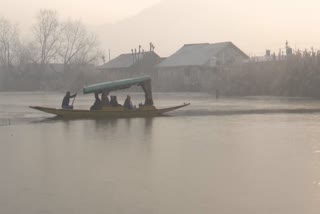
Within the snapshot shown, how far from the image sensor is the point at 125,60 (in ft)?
317

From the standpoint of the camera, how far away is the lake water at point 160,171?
9305mm

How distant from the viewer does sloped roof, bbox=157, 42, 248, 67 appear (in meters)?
80.7

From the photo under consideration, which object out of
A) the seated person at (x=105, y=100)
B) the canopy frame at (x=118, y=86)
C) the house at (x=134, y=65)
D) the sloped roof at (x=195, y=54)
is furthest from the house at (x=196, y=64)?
the seated person at (x=105, y=100)

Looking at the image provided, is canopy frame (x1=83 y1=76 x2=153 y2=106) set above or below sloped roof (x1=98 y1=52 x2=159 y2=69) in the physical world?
below

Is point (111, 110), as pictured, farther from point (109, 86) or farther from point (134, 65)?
point (134, 65)

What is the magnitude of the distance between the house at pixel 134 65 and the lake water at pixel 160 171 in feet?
223

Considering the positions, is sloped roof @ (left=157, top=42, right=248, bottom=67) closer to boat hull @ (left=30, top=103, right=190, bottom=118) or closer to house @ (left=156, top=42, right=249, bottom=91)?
house @ (left=156, top=42, right=249, bottom=91)

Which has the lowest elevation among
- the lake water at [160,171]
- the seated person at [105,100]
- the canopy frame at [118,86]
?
the lake water at [160,171]

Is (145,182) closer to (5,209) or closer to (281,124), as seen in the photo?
(5,209)

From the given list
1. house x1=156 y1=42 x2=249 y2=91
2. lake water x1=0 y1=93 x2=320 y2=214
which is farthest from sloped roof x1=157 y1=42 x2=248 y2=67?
lake water x1=0 y1=93 x2=320 y2=214

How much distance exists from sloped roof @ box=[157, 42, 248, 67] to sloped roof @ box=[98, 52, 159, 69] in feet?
17.6

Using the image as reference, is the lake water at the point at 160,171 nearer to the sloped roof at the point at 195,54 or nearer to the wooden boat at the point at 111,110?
the wooden boat at the point at 111,110

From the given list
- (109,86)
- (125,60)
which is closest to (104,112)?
(109,86)

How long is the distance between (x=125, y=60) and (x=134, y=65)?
564 cm
